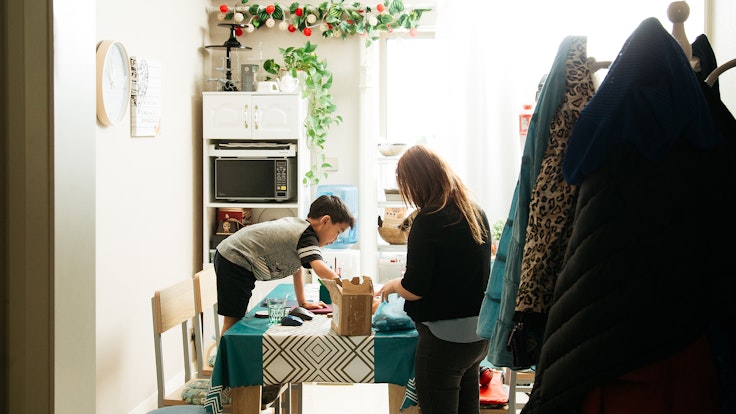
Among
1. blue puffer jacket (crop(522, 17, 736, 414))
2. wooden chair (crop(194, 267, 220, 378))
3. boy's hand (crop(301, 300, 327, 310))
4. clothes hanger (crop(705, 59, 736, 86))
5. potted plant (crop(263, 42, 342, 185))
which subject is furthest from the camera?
potted plant (crop(263, 42, 342, 185))

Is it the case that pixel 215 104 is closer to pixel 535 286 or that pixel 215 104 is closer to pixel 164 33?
pixel 164 33

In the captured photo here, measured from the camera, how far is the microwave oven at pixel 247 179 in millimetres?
4789

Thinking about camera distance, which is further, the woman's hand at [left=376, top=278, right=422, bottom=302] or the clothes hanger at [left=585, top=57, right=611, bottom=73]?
the woman's hand at [left=376, top=278, right=422, bottom=302]

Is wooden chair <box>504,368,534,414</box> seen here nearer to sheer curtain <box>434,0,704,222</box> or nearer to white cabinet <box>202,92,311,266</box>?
sheer curtain <box>434,0,704,222</box>

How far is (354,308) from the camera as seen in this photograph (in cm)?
267

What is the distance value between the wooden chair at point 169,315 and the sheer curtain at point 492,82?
203 centimetres

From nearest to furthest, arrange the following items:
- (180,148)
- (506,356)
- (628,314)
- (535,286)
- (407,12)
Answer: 1. (628,314)
2. (535,286)
3. (506,356)
4. (180,148)
5. (407,12)

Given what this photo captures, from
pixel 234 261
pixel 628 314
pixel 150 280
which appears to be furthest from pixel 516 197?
pixel 150 280

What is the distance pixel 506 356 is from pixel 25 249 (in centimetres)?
98

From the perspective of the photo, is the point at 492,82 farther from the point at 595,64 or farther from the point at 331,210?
the point at 595,64

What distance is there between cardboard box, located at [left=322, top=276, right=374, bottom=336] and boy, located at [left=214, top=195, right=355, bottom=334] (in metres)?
0.37

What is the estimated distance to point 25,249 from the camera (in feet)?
4.74

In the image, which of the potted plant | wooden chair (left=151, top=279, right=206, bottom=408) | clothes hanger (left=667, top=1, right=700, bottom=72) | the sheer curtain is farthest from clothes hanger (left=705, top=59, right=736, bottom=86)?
the potted plant

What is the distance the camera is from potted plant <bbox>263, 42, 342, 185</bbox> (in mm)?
4875
